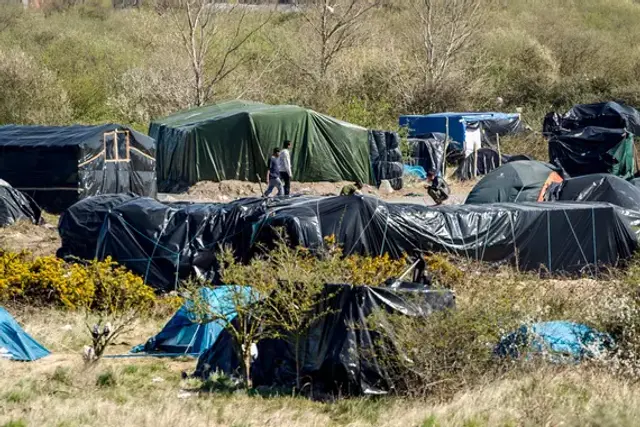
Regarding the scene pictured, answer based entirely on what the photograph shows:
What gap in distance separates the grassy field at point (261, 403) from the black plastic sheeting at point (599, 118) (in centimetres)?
2153

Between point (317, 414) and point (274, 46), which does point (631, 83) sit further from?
point (317, 414)

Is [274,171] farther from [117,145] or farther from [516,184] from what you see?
[516,184]

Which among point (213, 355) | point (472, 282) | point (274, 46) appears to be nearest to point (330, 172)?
point (472, 282)

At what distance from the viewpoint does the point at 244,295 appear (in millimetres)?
10648

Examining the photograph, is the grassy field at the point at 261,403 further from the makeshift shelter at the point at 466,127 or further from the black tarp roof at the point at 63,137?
the makeshift shelter at the point at 466,127

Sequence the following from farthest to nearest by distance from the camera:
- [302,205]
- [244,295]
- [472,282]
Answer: [302,205]
[472,282]
[244,295]

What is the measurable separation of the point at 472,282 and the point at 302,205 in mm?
3868

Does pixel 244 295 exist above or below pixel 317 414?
above

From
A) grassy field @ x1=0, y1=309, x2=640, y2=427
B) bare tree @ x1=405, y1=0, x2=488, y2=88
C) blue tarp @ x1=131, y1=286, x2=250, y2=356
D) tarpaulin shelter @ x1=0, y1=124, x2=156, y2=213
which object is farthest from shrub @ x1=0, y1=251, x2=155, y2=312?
bare tree @ x1=405, y1=0, x2=488, y2=88

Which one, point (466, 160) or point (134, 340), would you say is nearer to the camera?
point (134, 340)

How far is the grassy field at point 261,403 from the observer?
810cm

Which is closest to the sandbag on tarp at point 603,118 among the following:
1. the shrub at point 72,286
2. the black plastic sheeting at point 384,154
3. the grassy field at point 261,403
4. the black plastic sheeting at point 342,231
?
the black plastic sheeting at point 384,154

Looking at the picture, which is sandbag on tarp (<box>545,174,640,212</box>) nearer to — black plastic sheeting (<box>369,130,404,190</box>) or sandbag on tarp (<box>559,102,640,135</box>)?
black plastic sheeting (<box>369,130,404,190</box>)

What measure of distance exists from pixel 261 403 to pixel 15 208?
1282cm
